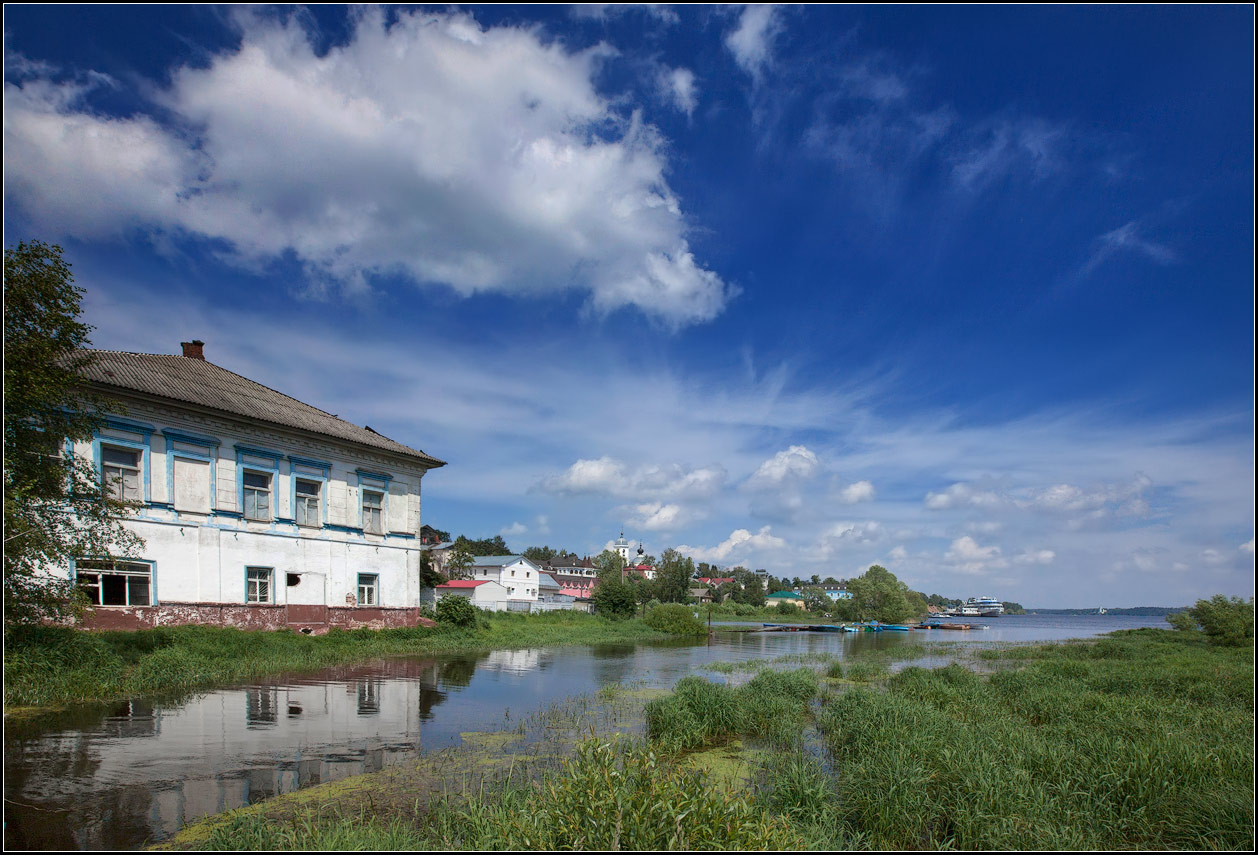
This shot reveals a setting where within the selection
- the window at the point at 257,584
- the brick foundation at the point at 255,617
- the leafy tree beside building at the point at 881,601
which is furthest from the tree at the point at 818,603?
the window at the point at 257,584

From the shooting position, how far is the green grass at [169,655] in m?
13.4

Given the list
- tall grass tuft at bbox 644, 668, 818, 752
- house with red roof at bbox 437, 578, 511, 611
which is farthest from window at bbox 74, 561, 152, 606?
house with red roof at bbox 437, 578, 511, 611

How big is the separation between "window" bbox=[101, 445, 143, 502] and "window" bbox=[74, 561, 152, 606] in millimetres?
2187

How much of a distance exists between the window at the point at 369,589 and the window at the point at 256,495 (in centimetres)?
533

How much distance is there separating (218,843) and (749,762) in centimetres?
787

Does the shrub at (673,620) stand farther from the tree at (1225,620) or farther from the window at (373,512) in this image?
the tree at (1225,620)

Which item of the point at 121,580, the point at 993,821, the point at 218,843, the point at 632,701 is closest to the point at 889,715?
the point at 993,821

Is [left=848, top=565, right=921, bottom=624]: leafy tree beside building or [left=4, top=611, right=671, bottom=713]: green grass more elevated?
[left=4, top=611, right=671, bottom=713]: green grass

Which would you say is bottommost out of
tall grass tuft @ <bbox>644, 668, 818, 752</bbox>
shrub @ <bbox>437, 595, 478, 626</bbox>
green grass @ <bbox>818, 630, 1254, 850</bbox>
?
shrub @ <bbox>437, 595, 478, 626</bbox>

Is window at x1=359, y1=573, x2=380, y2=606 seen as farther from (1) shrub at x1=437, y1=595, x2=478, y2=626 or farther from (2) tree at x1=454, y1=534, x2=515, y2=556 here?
(2) tree at x1=454, y1=534, x2=515, y2=556

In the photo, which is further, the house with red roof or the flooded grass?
the house with red roof

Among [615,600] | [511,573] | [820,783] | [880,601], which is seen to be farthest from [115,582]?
[880,601]

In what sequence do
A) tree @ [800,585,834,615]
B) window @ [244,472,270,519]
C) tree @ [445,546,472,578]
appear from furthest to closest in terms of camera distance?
tree @ [800,585,834,615] < tree @ [445,546,472,578] < window @ [244,472,270,519]

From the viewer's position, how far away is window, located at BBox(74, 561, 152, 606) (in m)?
20.2
